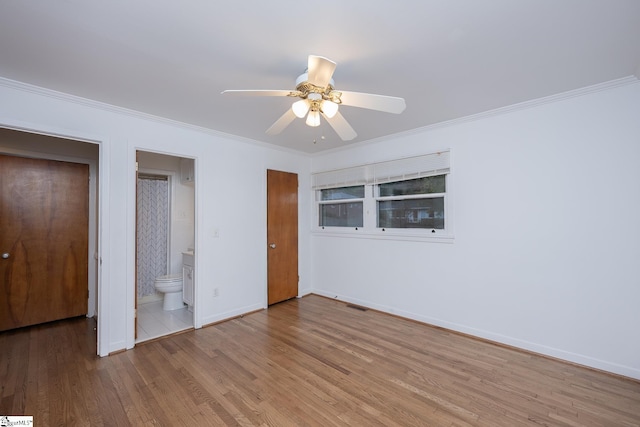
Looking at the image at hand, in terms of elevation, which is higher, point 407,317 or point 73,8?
point 73,8

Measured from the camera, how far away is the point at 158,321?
3588 millimetres

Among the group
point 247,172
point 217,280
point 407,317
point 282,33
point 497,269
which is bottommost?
point 407,317

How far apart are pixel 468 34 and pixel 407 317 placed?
3100 mm

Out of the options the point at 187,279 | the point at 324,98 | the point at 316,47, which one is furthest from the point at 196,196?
the point at 316,47

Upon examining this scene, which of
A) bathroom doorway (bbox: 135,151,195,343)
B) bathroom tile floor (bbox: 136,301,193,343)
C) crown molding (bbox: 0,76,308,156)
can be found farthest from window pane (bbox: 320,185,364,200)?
bathroom tile floor (bbox: 136,301,193,343)

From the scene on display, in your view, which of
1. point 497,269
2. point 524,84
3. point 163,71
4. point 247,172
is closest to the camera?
point 163,71

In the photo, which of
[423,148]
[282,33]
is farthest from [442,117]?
[282,33]

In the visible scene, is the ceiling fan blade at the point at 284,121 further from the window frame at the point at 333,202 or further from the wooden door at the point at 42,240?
the wooden door at the point at 42,240

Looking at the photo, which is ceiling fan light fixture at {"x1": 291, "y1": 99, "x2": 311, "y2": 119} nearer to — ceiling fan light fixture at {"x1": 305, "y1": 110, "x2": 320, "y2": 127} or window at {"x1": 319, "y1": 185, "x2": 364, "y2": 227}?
ceiling fan light fixture at {"x1": 305, "y1": 110, "x2": 320, "y2": 127}

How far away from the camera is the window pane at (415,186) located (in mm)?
3442

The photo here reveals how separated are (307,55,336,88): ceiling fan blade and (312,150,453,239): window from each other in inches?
85.7

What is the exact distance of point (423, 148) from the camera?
348 centimetres

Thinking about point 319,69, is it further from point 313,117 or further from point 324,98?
point 313,117

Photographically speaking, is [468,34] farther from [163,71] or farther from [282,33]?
[163,71]
